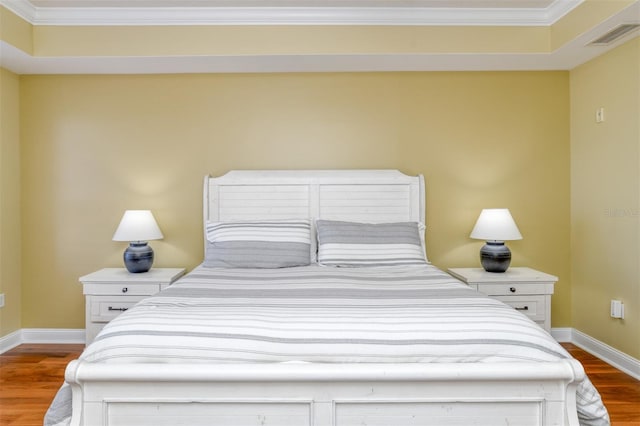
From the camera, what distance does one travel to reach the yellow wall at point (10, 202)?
10.7 feet

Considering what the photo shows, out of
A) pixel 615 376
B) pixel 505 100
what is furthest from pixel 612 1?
pixel 615 376

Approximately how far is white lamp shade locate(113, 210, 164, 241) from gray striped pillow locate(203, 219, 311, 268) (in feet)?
1.37

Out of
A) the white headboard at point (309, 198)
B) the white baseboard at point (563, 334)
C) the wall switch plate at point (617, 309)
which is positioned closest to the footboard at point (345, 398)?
the wall switch plate at point (617, 309)

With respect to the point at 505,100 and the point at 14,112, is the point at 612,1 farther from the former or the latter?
the point at 14,112

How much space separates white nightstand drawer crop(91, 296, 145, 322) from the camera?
2.97m

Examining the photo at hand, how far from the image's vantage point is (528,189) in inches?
137

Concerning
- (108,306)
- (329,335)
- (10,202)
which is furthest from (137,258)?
(329,335)

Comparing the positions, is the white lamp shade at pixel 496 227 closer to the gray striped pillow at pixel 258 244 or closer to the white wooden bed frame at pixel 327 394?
the gray striped pillow at pixel 258 244

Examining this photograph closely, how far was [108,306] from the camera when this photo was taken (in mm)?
2977

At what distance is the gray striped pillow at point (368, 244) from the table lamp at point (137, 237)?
4.23 feet

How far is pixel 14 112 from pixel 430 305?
3543 mm

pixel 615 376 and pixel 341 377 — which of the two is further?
pixel 615 376

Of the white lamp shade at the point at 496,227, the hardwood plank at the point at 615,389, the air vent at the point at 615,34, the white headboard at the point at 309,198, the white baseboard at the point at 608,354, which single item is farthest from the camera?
the white headboard at the point at 309,198

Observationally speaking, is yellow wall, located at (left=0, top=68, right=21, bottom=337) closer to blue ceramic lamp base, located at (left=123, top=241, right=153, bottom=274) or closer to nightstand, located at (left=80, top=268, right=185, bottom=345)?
nightstand, located at (left=80, top=268, right=185, bottom=345)
